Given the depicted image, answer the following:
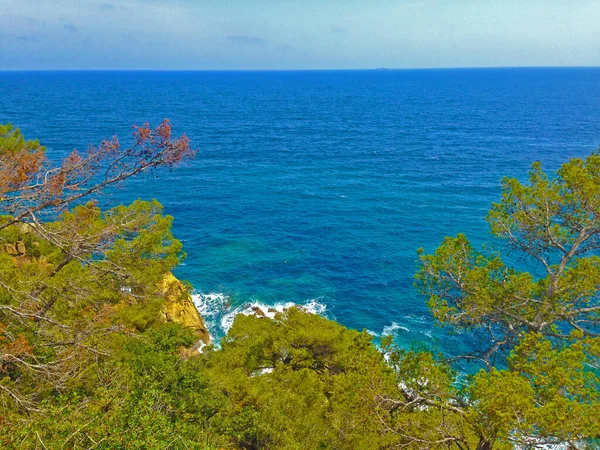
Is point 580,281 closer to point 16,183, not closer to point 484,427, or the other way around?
point 484,427

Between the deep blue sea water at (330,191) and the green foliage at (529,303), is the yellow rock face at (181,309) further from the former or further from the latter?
the green foliage at (529,303)

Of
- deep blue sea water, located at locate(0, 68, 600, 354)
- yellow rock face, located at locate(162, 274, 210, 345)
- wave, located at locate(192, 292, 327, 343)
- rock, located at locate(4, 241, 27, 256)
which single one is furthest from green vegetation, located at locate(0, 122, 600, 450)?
deep blue sea water, located at locate(0, 68, 600, 354)

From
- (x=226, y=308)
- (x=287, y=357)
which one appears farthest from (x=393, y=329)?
(x=287, y=357)

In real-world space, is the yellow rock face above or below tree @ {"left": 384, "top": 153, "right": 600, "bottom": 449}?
below

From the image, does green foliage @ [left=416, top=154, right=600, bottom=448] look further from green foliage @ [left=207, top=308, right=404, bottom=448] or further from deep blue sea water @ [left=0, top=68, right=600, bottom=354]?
deep blue sea water @ [left=0, top=68, right=600, bottom=354]

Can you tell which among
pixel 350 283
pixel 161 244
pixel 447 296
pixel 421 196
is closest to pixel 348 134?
pixel 421 196

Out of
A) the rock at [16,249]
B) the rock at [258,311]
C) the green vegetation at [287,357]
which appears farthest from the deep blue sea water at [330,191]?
the green vegetation at [287,357]
